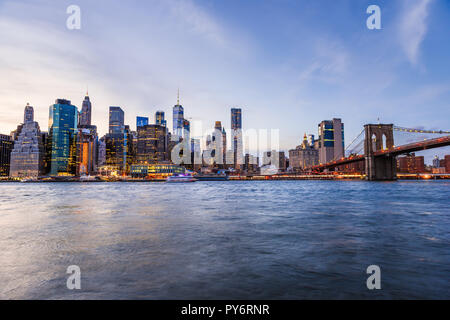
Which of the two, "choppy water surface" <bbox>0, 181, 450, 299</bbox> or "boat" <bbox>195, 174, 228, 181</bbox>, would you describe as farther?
"boat" <bbox>195, 174, 228, 181</bbox>

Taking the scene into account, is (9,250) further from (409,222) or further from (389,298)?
(409,222)

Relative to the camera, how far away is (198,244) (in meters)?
9.35

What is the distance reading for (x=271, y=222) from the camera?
14.3 m

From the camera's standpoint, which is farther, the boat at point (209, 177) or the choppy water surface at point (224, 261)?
the boat at point (209, 177)

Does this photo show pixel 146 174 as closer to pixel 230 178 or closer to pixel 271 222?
pixel 230 178

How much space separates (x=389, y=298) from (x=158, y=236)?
321 inches

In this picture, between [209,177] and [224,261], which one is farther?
[209,177]

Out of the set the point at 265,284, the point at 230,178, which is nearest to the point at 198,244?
the point at 265,284

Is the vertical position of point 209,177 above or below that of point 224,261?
above

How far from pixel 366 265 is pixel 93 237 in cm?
988

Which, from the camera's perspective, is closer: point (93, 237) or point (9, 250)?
point (9, 250)

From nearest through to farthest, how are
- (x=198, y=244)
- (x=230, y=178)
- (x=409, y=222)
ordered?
(x=198, y=244) < (x=409, y=222) < (x=230, y=178)
